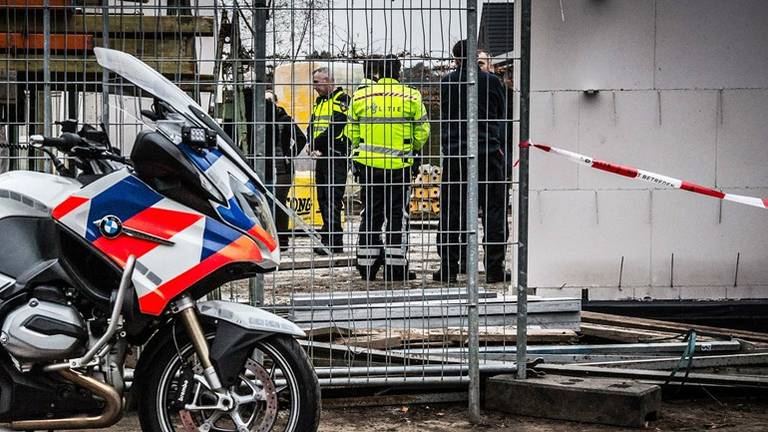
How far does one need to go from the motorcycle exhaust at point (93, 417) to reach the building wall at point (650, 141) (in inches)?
211

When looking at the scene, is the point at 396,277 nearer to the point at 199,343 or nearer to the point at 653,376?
the point at 653,376

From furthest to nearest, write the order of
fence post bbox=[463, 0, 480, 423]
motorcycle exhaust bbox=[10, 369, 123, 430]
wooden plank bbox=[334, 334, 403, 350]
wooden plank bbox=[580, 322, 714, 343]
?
wooden plank bbox=[580, 322, 714, 343], wooden plank bbox=[334, 334, 403, 350], fence post bbox=[463, 0, 480, 423], motorcycle exhaust bbox=[10, 369, 123, 430]

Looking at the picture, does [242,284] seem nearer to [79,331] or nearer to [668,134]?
[79,331]

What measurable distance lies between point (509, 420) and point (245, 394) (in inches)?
80.6

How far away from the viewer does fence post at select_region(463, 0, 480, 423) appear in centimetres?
644

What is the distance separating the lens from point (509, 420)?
21.9 ft

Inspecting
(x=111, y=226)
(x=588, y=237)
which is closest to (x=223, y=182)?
(x=111, y=226)

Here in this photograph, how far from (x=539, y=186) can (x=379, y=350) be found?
10.9ft

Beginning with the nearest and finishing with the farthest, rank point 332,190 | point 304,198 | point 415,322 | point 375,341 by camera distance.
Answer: point 332,190 → point 375,341 → point 415,322 → point 304,198

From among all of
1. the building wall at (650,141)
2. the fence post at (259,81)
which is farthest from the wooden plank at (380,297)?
the building wall at (650,141)

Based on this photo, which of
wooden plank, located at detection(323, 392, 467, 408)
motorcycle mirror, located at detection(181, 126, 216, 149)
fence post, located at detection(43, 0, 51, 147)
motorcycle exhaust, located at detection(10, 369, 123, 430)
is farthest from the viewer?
wooden plank, located at detection(323, 392, 467, 408)

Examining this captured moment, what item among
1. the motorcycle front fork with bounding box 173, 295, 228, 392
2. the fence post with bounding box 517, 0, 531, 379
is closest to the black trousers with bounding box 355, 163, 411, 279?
the fence post with bounding box 517, 0, 531, 379

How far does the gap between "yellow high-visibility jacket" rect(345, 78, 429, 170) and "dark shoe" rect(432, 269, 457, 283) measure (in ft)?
1.97

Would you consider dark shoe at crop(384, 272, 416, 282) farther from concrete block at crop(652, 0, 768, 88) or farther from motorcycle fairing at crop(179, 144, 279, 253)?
concrete block at crop(652, 0, 768, 88)
